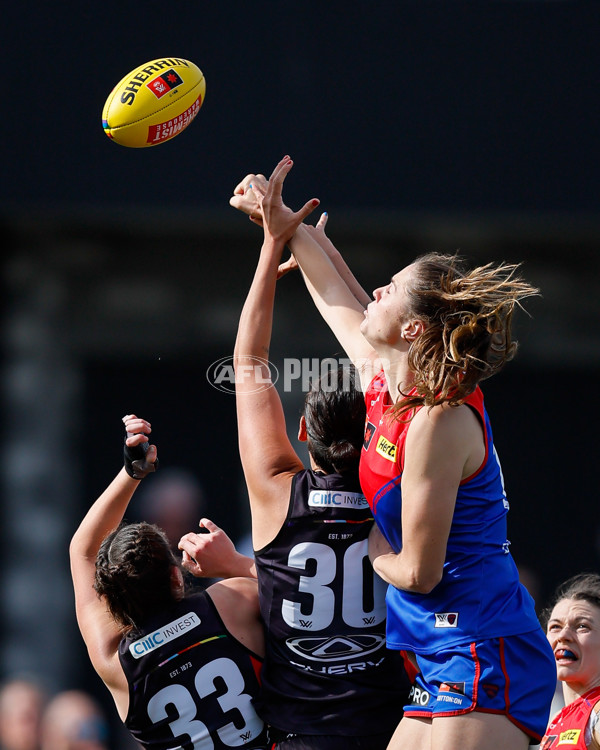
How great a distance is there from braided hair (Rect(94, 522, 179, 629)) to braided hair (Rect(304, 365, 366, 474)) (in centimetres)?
60

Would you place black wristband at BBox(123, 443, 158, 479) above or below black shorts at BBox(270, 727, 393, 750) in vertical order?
above

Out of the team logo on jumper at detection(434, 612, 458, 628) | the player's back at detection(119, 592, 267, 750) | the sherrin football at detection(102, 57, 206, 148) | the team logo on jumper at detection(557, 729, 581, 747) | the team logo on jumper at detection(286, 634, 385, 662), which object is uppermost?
the sherrin football at detection(102, 57, 206, 148)

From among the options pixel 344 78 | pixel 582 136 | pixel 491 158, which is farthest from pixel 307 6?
pixel 582 136

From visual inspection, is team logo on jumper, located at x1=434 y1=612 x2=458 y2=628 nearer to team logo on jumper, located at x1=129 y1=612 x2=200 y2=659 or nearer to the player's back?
the player's back

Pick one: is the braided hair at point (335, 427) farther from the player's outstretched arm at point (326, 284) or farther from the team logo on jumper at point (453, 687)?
the team logo on jumper at point (453, 687)

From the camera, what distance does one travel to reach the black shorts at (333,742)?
3.08 m

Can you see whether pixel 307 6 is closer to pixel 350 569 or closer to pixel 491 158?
pixel 491 158

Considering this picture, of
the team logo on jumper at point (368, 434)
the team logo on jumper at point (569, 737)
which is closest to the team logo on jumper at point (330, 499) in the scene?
the team logo on jumper at point (368, 434)

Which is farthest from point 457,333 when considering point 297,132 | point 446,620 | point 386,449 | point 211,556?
point 297,132

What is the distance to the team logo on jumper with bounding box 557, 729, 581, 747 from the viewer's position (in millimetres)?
3523

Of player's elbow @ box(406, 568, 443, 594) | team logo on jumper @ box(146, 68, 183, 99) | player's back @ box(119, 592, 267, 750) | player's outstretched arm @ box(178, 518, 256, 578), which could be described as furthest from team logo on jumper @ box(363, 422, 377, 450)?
team logo on jumper @ box(146, 68, 183, 99)

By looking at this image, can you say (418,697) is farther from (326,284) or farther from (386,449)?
(326,284)

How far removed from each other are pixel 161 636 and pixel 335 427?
2.77 ft

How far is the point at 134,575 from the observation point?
3.29 meters
